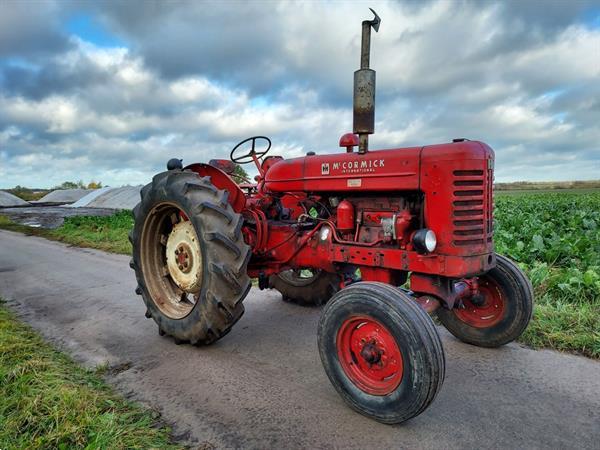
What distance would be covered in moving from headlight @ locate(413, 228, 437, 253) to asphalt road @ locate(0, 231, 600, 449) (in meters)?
0.95

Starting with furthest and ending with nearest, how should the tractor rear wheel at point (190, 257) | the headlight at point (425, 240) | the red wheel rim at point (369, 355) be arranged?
1. the tractor rear wheel at point (190, 257)
2. the headlight at point (425, 240)
3. the red wheel rim at point (369, 355)

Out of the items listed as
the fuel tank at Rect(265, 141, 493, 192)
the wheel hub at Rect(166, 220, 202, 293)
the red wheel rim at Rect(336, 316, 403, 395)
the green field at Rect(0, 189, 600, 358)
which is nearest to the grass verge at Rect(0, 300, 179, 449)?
the wheel hub at Rect(166, 220, 202, 293)

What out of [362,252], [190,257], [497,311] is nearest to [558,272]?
[497,311]

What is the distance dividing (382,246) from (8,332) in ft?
11.2

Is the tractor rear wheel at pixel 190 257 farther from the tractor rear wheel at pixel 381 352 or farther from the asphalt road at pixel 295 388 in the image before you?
the tractor rear wheel at pixel 381 352

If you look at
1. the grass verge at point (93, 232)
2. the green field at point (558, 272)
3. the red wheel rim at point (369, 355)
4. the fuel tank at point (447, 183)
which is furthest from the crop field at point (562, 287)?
the grass verge at point (93, 232)

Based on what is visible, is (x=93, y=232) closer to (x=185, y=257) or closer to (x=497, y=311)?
(x=185, y=257)

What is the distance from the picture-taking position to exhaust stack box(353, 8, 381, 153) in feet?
9.81

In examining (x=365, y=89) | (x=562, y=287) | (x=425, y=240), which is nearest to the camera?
(x=425, y=240)

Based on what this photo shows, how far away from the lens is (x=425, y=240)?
2.69 metres

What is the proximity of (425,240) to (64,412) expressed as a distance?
2373 mm

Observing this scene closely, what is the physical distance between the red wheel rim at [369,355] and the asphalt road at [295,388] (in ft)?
0.71

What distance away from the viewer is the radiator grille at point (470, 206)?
8.91ft

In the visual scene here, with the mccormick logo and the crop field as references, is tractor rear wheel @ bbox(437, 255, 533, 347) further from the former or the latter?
the mccormick logo
